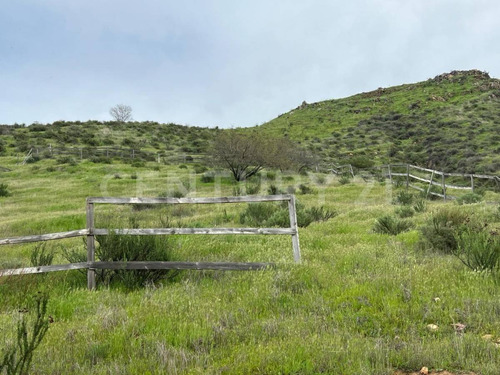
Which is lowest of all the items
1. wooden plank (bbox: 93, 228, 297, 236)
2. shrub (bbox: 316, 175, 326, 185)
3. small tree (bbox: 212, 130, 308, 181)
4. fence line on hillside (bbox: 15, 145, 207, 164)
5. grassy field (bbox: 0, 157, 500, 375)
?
grassy field (bbox: 0, 157, 500, 375)

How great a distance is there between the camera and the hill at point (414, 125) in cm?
3847

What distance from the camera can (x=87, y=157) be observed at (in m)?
35.3

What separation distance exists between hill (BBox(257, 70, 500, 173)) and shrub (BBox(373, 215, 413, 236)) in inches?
877

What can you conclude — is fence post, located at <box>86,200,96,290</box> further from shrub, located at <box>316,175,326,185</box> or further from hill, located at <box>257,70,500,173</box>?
hill, located at <box>257,70,500,173</box>

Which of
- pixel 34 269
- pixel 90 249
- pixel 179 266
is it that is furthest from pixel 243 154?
pixel 34 269

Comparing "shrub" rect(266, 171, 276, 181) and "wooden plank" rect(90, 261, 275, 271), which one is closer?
"wooden plank" rect(90, 261, 275, 271)

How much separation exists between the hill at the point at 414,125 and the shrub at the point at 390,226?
22.3m

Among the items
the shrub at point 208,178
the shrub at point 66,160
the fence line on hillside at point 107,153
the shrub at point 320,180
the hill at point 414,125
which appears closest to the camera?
the shrub at point 208,178

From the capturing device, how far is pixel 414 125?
178 feet

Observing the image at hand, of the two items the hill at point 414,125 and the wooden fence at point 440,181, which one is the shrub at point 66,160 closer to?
the wooden fence at point 440,181

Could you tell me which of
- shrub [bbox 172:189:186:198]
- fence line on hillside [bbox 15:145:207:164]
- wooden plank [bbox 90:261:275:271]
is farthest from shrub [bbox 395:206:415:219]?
fence line on hillside [bbox 15:145:207:164]

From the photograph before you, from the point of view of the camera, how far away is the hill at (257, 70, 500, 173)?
3847 centimetres

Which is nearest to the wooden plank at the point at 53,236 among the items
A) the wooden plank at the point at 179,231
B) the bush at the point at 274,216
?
the wooden plank at the point at 179,231

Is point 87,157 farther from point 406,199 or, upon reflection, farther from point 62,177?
point 406,199
